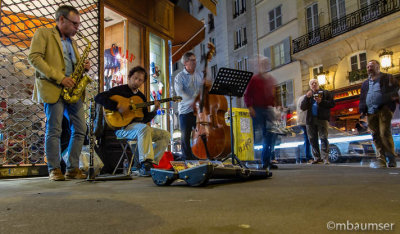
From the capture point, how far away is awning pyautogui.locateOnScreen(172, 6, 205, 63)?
854cm

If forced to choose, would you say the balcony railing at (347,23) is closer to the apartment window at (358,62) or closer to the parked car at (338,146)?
the apartment window at (358,62)

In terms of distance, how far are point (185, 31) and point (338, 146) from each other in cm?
539

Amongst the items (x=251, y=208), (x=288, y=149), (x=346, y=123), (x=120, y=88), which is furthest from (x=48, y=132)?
(x=346, y=123)

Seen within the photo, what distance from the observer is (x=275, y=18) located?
18188mm

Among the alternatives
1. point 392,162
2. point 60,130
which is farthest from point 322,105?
point 60,130

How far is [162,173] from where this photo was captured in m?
2.63

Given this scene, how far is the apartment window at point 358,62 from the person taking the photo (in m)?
13.8

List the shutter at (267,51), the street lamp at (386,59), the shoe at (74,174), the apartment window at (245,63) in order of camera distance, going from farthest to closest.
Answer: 1. the apartment window at (245,63)
2. the shutter at (267,51)
3. the street lamp at (386,59)
4. the shoe at (74,174)

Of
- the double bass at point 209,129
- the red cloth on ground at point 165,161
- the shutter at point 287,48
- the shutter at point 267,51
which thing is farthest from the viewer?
the shutter at point 267,51

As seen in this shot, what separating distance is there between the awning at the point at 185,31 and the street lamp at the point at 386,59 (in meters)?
7.78

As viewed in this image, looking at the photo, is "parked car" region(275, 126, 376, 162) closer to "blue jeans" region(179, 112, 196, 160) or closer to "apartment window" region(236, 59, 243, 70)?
"blue jeans" region(179, 112, 196, 160)

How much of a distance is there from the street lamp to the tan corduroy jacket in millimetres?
12541

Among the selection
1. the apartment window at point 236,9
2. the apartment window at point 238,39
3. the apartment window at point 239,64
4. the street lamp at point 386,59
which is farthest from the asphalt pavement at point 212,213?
the apartment window at point 236,9

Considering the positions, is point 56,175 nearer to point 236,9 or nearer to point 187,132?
point 187,132
